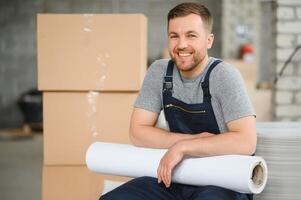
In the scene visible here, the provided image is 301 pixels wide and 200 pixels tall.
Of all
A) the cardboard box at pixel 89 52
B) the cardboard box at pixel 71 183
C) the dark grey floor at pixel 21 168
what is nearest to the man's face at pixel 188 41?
the cardboard box at pixel 89 52

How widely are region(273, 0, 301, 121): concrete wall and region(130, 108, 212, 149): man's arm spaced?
210cm

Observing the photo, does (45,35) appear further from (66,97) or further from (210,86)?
(210,86)

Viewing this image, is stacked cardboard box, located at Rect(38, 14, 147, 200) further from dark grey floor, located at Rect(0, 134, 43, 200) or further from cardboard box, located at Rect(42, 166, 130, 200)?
dark grey floor, located at Rect(0, 134, 43, 200)

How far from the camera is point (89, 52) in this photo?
2338mm

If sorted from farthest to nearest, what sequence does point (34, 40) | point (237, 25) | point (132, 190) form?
point (34, 40) < point (237, 25) < point (132, 190)

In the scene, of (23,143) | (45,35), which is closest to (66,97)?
(45,35)

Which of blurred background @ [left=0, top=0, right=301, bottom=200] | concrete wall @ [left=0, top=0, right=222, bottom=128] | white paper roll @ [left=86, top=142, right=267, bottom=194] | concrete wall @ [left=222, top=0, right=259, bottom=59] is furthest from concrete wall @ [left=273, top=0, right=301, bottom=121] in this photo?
concrete wall @ [left=0, top=0, right=222, bottom=128]

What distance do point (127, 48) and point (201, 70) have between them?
612mm

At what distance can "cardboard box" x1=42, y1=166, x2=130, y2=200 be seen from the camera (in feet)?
7.80

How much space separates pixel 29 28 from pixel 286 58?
481 centimetres

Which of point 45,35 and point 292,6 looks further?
point 292,6

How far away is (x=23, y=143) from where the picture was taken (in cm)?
668

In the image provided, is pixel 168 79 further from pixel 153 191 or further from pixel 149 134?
pixel 153 191

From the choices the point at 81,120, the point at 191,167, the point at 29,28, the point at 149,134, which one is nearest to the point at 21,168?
the point at 29,28
